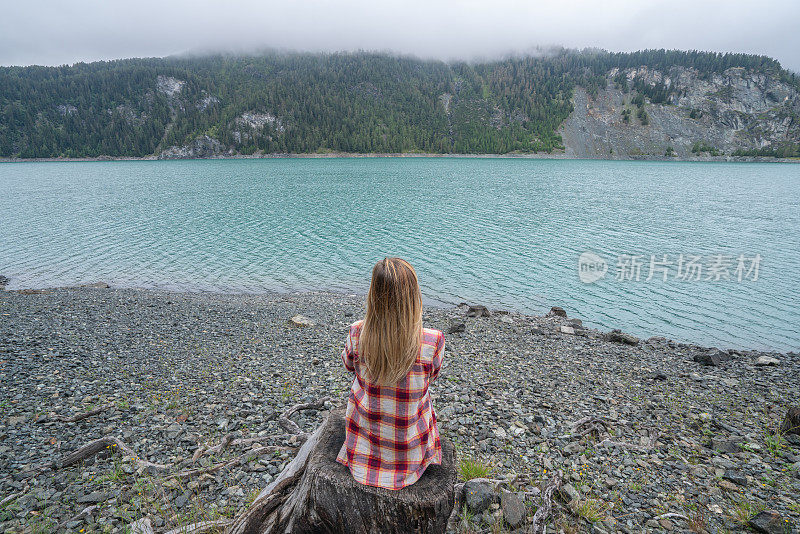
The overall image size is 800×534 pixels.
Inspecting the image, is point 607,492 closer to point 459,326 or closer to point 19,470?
point 19,470

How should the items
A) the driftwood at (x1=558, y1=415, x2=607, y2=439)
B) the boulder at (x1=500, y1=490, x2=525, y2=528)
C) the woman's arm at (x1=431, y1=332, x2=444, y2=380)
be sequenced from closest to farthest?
the woman's arm at (x1=431, y1=332, x2=444, y2=380) → the boulder at (x1=500, y1=490, x2=525, y2=528) → the driftwood at (x1=558, y1=415, x2=607, y2=439)

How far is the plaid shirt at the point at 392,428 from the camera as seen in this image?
11.8 feet

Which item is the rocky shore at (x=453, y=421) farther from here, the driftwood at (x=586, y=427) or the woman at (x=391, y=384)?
the woman at (x=391, y=384)

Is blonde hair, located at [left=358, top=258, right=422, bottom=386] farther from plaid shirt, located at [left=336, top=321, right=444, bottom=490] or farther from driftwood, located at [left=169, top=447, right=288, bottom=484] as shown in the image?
driftwood, located at [left=169, top=447, right=288, bottom=484]

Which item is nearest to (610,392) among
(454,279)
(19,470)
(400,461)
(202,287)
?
(400,461)

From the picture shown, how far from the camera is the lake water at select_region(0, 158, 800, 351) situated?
23516mm

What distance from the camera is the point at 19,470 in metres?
6.48

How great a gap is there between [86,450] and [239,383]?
3814 millimetres

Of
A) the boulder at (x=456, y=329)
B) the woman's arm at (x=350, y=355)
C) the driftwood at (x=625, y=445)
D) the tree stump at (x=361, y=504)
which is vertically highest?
the woman's arm at (x=350, y=355)

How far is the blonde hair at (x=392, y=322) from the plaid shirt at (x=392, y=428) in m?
0.15

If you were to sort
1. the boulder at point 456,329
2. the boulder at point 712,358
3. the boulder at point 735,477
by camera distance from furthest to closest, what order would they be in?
1. the boulder at point 456,329
2. the boulder at point 712,358
3. the boulder at point 735,477

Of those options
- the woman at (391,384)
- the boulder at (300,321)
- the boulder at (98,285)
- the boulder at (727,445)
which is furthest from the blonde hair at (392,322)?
the boulder at (98,285)

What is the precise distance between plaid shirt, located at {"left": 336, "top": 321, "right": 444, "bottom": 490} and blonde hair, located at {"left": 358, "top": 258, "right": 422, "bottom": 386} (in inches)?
6.0

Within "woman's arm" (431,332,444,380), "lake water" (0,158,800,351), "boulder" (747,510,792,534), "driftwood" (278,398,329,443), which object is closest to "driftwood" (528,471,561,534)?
"boulder" (747,510,792,534)
